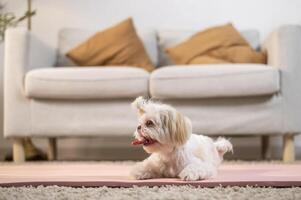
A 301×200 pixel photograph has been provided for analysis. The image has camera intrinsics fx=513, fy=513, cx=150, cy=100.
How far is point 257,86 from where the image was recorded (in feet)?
8.28

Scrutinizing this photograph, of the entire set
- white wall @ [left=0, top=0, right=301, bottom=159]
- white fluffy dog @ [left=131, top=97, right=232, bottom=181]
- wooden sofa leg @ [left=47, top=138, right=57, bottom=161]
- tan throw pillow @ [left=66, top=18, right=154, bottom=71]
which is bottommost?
wooden sofa leg @ [left=47, top=138, right=57, bottom=161]

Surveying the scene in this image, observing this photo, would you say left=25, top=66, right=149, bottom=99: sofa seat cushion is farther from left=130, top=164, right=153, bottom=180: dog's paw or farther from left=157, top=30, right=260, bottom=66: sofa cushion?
left=130, top=164, right=153, bottom=180: dog's paw

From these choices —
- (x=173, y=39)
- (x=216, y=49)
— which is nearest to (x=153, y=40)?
(x=173, y=39)

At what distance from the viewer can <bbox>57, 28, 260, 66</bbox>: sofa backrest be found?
3332mm

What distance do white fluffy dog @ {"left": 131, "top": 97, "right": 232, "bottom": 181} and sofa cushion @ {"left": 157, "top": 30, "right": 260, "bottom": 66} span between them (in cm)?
164

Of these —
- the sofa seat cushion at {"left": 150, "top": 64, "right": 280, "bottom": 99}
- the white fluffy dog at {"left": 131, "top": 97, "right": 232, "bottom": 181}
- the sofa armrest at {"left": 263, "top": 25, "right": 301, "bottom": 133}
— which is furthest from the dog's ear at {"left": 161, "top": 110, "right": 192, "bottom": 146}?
the sofa armrest at {"left": 263, "top": 25, "right": 301, "bottom": 133}

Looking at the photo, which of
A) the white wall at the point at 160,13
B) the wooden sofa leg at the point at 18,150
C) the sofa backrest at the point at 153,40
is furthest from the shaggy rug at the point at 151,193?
the white wall at the point at 160,13

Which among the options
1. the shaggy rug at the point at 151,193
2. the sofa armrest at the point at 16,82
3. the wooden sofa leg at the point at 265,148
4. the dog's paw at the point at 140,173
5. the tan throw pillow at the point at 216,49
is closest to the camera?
the shaggy rug at the point at 151,193

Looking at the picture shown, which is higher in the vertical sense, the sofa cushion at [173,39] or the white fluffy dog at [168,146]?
the sofa cushion at [173,39]

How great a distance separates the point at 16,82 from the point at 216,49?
1.20m

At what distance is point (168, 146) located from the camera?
1.60 metres

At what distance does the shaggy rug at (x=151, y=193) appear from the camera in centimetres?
132

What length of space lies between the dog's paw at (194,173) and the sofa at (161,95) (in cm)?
97

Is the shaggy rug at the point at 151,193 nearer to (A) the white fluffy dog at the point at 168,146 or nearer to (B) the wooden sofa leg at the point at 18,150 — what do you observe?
(A) the white fluffy dog at the point at 168,146
